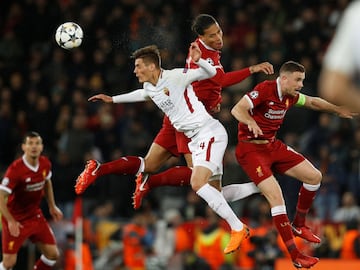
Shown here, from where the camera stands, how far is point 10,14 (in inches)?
723

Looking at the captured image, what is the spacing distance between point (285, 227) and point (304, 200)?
492mm

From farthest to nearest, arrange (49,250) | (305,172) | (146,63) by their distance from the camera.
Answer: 1. (49,250)
2. (305,172)
3. (146,63)

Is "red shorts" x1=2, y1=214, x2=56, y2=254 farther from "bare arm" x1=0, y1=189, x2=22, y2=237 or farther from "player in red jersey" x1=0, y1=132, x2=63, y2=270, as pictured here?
"bare arm" x1=0, y1=189, x2=22, y2=237

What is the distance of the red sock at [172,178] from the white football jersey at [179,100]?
66 cm

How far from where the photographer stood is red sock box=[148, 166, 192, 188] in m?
8.86

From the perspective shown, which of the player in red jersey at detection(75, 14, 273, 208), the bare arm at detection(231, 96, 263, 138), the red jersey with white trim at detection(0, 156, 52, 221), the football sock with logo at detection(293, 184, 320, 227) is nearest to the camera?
the bare arm at detection(231, 96, 263, 138)

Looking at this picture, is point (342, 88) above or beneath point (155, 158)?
above

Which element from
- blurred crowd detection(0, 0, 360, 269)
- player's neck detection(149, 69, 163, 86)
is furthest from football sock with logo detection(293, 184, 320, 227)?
blurred crowd detection(0, 0, 360, 269)

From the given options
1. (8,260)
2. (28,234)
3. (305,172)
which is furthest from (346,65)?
(8,260)

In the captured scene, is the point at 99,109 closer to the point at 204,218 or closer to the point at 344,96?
the point at 204,218

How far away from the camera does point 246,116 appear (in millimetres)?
7820

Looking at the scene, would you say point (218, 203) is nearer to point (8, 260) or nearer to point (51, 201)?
point (51, 201)

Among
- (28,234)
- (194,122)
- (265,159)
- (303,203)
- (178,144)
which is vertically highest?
(194,122)

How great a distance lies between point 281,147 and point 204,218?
5.56 m
